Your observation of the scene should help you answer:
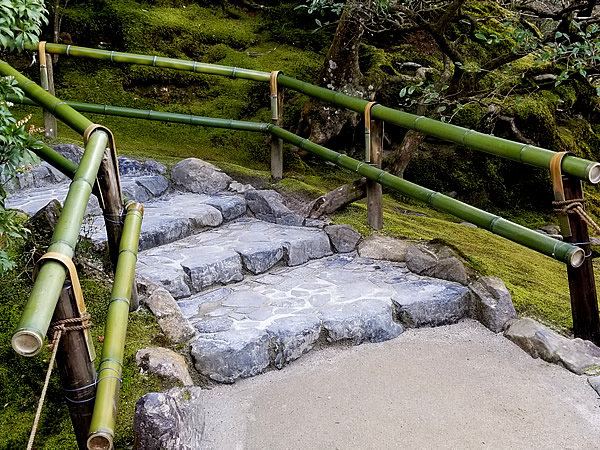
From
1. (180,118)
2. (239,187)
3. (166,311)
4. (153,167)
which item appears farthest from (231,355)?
(180,118)

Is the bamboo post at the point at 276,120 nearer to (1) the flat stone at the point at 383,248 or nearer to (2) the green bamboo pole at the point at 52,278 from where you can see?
(1) the flat stone at the point at 383,248

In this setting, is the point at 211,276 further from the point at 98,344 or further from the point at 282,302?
the point at 98,344

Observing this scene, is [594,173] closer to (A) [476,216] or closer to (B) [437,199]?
(A) [476,216]

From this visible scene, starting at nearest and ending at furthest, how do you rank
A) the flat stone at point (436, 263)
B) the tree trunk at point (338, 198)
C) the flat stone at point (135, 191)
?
the flat stone at point (436, 263) < the tree trunk at point (338, 198) < the flat stone at point (135, 191)

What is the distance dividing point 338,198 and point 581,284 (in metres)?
2.12

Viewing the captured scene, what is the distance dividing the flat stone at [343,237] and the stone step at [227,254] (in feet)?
0.19

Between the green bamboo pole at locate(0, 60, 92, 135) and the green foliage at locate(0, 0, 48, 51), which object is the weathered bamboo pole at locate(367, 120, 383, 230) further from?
the green foliage at locate(0, 0, 48, 51)

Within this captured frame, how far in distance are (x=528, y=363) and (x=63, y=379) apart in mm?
2470

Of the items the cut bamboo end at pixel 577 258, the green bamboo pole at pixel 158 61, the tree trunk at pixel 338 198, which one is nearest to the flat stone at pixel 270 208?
Answer: the tree trunk at pixel 338 198

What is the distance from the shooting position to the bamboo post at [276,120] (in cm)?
534

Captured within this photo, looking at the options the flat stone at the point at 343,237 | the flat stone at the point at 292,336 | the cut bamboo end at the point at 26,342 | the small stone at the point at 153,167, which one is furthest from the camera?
the small stone at the point at 153,167

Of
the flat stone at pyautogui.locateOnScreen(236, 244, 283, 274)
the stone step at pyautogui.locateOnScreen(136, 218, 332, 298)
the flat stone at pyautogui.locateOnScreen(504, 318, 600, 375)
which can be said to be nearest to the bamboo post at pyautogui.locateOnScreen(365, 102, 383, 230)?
the stone step at pyautogui.locateOnScreen(136, 218, 332, 298)

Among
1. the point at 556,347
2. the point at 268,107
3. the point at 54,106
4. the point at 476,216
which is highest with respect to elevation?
the point at 54,106

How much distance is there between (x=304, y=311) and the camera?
3588 mm
